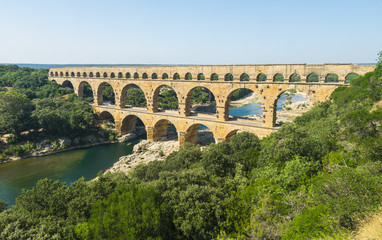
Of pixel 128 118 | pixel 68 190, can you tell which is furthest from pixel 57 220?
pixel 128 118

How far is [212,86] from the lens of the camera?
94.6 feet

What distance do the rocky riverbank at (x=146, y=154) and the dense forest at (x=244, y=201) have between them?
41.7 feet

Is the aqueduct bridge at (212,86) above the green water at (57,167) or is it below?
above

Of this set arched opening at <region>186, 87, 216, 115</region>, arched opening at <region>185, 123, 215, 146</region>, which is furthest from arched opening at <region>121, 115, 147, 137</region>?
arched opening at <region>186, 87, 216, 115</region>

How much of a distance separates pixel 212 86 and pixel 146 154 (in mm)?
11871

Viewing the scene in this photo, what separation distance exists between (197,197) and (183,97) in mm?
20535

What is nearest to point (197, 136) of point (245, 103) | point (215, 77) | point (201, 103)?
point (215, 77)

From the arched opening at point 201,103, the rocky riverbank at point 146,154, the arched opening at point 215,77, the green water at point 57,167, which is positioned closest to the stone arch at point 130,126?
the green water at point 57,167

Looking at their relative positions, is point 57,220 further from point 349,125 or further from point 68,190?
point 349,125

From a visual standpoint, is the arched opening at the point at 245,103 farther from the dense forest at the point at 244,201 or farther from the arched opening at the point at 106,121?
the dense forest at the point at 244,201

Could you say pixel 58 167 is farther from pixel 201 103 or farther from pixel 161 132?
pixel 201 103

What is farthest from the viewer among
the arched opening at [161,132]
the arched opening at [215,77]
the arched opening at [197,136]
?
the arched opening at [161,132]

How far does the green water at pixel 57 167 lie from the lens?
→ 24.5 meters

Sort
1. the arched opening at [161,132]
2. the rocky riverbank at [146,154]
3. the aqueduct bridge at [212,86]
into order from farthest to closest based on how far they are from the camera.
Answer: the arched opening at [161,132] → the rocky riverbank at [146,154] → the aqueduct bridge at [212,86]
